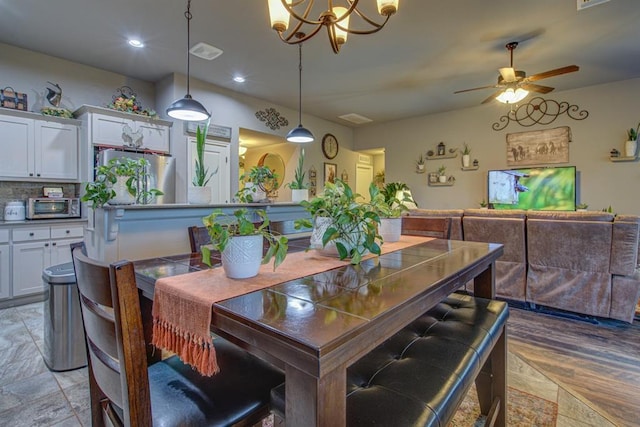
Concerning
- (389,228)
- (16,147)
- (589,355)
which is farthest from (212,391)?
(16,147)

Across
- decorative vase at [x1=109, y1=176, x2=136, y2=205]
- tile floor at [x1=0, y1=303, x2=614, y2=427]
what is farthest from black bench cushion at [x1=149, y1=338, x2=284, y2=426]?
decorative vase at [x1=109, y1=176, x2=136, y2=205]

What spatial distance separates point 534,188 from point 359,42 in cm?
384

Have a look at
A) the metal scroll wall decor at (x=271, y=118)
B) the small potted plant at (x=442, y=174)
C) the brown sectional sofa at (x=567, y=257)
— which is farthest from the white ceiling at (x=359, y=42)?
the brown sectional sofa at (x=567, y=257)

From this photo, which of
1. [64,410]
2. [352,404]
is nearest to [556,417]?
[352,404]

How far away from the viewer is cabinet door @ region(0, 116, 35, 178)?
3.30 metres

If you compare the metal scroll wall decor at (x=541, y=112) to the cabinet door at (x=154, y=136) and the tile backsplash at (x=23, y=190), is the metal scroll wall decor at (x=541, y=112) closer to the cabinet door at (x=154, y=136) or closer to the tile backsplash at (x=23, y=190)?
the cabinet door at (x=154, y=136)

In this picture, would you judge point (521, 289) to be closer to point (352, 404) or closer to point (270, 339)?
point (352, 404)

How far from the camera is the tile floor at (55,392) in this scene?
5.15 feet

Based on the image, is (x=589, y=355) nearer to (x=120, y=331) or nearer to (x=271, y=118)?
(x=120, y=331)

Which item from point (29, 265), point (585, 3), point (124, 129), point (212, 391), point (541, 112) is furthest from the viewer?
point (541, 112)

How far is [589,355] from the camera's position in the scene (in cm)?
219

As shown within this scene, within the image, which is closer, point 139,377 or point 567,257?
point 139,377

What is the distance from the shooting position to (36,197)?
12.1ft

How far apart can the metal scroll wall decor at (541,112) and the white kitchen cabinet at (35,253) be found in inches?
261
